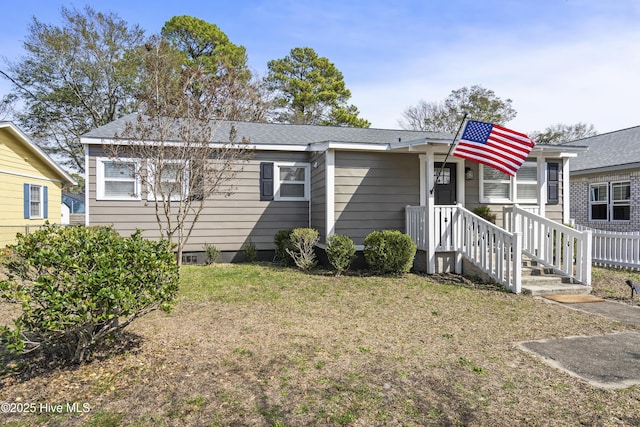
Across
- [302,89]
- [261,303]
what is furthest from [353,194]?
[302,89]

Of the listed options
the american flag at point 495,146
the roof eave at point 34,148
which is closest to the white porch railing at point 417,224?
the american flag at point 495,146

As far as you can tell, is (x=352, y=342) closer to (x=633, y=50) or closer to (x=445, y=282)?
(x=445, y=282)

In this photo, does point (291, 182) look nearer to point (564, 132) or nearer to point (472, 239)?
point (472, 239)

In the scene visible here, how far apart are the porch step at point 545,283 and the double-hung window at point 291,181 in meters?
5.41

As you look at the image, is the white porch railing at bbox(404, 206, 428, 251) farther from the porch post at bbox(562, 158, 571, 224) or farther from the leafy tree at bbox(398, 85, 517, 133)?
the leafy tree at bbox(398, 85, 517, 133)

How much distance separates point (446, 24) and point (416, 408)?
9.45 m

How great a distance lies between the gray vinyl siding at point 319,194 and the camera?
8719 mm

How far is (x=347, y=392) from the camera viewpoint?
2916 mm

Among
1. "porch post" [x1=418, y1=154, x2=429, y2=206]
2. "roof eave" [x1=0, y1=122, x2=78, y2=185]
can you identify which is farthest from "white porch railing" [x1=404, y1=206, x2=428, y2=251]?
"roof eave" [x1=0, y1=122, x2=78, y2=185]

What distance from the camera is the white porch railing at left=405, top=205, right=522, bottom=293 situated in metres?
6.68

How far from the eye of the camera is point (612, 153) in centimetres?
1384

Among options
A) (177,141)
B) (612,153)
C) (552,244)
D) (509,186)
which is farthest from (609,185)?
(177,141)

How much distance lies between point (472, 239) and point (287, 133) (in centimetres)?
589

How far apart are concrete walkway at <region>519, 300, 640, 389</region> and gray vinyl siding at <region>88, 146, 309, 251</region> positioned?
272 inches
